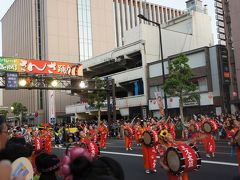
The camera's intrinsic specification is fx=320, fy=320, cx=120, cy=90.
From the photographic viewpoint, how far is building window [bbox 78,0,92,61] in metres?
73.9

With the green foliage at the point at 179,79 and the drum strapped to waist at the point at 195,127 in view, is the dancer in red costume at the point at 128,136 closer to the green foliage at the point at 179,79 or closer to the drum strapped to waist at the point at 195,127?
the drum strapped to waist at the point at 195,127

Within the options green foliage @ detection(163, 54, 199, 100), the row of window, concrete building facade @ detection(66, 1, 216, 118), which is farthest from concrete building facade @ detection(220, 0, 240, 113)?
the row of window

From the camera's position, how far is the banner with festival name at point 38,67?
26.2m

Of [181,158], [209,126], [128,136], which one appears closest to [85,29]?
[128,136]

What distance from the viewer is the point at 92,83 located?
32.0m

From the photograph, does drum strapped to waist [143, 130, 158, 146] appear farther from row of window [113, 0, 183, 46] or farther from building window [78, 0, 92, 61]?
row of window [113, 0, 183, 46]

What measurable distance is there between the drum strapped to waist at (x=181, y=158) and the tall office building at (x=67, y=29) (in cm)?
6001

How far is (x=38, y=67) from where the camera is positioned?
27.4 m

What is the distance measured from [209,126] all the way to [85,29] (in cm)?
6480

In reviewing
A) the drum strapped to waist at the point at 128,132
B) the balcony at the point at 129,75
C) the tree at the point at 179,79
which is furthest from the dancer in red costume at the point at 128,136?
the balcony at the point at 129,75

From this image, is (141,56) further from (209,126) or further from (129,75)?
(209,126)

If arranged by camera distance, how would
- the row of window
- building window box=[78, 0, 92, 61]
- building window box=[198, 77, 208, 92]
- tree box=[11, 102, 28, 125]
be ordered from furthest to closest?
the row of window → building window box=[78, 0, 92, 61] → tree box=[11, 102, 28, 125] → building window box=[198, 77, 208, 92]

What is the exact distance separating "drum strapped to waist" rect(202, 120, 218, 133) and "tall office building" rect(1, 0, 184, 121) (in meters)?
53.7

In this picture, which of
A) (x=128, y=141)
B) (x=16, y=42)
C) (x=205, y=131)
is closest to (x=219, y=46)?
(x=128, y=141)
